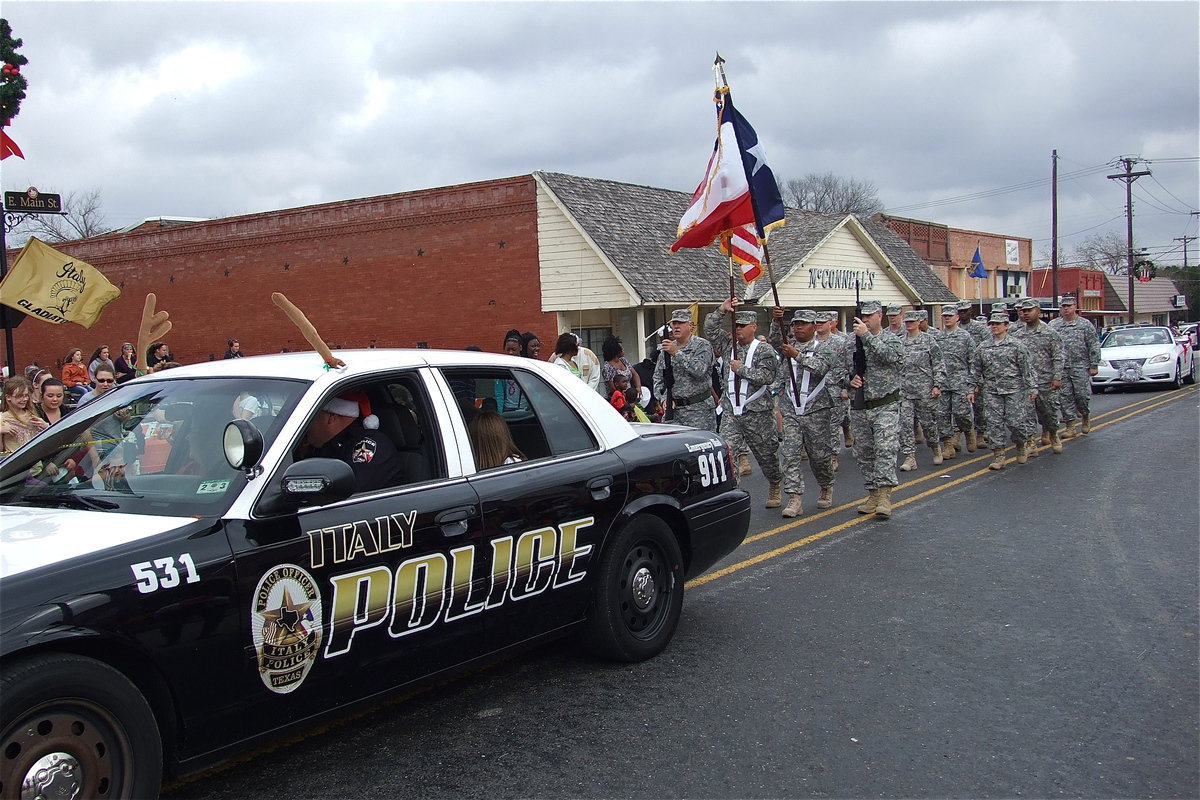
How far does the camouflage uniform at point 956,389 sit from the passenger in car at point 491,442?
949 cm

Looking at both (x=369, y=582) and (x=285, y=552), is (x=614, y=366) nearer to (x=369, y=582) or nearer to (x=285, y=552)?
(x=369, y=582)

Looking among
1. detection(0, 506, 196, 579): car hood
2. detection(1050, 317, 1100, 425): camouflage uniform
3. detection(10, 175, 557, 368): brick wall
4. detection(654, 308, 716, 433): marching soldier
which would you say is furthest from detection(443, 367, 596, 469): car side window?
detection(10, 175, 557, 368): brick wall

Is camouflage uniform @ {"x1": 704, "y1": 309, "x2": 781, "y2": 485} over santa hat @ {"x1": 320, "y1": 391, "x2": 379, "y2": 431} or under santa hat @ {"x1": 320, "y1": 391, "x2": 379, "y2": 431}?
under

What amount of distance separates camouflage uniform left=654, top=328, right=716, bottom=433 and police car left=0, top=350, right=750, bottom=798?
4.44 m

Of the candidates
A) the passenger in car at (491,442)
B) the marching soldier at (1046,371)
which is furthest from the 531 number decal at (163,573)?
the marching soldier at (1046,371)

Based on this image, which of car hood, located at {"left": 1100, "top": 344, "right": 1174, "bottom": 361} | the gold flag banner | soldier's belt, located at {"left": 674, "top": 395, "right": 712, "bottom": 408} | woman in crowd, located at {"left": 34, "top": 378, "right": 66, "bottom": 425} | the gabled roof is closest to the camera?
woman in crowd, located at {"left": 34, "top": 378, "right": 66, "bottom": 425}

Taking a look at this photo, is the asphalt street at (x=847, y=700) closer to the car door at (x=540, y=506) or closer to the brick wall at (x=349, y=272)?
the car door at (x=540, y=506)

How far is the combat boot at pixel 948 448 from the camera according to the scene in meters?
13.0

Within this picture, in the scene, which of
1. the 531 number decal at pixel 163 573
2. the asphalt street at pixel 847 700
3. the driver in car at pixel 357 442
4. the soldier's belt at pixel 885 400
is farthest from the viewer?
the soldier's belt at pixel 885 400

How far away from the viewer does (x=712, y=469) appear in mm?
5684

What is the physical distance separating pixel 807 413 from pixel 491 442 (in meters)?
5.34

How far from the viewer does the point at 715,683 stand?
475 cm

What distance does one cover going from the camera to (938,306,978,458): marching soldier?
509 inches

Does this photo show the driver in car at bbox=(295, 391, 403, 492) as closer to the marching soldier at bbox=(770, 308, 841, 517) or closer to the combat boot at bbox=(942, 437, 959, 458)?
the marching soldier at bbox=(770, 308, 841, 517)
